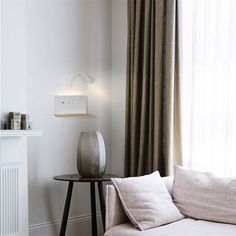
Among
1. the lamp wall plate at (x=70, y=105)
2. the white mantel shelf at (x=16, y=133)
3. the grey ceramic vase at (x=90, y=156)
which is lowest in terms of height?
the grey ceramic vase at (x=90, y=156)

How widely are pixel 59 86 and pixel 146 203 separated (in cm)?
149

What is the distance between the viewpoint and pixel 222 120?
340cm

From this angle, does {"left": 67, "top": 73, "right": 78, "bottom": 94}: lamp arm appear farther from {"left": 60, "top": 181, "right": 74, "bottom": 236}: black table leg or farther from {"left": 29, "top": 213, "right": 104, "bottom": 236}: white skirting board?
{"left": 29, "top": 213, "right": 104, "bottom": 236}: white skirting board

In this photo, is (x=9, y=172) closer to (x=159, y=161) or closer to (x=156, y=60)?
(x=159, y=161)

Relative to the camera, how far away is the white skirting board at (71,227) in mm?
3898

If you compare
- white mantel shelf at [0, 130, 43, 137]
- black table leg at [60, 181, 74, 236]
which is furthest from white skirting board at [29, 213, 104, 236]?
white mantel shelf at [0, 130, 43, 137]

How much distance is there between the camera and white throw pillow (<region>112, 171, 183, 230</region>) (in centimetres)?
295

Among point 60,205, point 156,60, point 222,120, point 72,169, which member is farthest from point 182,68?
point 60,205

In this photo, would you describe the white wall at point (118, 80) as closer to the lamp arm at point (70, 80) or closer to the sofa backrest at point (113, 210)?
the lamp arm at point (70, 80)

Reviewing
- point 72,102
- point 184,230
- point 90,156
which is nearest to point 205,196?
point 184,230

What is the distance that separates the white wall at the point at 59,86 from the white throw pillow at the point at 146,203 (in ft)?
3.49

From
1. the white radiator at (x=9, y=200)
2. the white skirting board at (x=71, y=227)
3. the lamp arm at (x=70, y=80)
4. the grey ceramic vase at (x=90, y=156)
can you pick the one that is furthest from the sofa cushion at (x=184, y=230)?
the lamp arm at (x=70, y=80)

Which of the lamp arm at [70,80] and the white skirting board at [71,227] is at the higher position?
the lamp arm at [70,80]

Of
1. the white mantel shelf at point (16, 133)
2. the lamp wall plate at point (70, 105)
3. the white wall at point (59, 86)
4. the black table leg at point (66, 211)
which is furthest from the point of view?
the lamp wall plate at point (70, 105)
